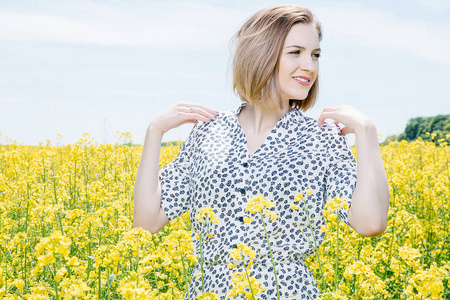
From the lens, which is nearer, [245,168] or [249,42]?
[245,168]

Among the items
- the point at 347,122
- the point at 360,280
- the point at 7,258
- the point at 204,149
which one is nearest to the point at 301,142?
the point at 347,122

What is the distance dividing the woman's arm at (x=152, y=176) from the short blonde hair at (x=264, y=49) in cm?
34

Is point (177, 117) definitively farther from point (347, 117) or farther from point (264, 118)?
point (347, 117)

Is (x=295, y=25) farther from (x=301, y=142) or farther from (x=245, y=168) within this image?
(x=245, y=168)

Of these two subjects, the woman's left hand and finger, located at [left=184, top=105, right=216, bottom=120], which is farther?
finger, located at [left=184, top=105, right=216, bottom=120]

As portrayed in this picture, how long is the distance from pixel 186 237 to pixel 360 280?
84 cm

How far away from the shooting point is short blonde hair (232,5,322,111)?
93.2 inches

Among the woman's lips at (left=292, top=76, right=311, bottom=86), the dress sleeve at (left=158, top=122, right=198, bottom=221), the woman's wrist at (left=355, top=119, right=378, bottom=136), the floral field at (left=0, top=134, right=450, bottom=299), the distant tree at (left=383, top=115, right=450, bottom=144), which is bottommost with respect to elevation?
the floral field at (left=0, top=134, right=450, bottom=299)

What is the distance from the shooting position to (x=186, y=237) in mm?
1784

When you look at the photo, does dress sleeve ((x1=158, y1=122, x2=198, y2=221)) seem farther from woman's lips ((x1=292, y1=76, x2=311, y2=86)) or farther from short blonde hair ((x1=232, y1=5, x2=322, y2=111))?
woman's lips ((x1=292, y1=76, x2=311, y2=86))

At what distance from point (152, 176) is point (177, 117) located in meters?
0.29

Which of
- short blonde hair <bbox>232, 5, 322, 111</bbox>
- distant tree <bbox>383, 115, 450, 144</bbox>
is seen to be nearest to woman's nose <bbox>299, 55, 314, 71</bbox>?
short blonde hair <bbox>232, 5, 322, 111</bbox>

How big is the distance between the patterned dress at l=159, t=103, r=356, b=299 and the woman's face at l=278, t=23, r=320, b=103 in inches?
6.3

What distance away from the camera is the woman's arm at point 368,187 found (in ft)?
6.70
